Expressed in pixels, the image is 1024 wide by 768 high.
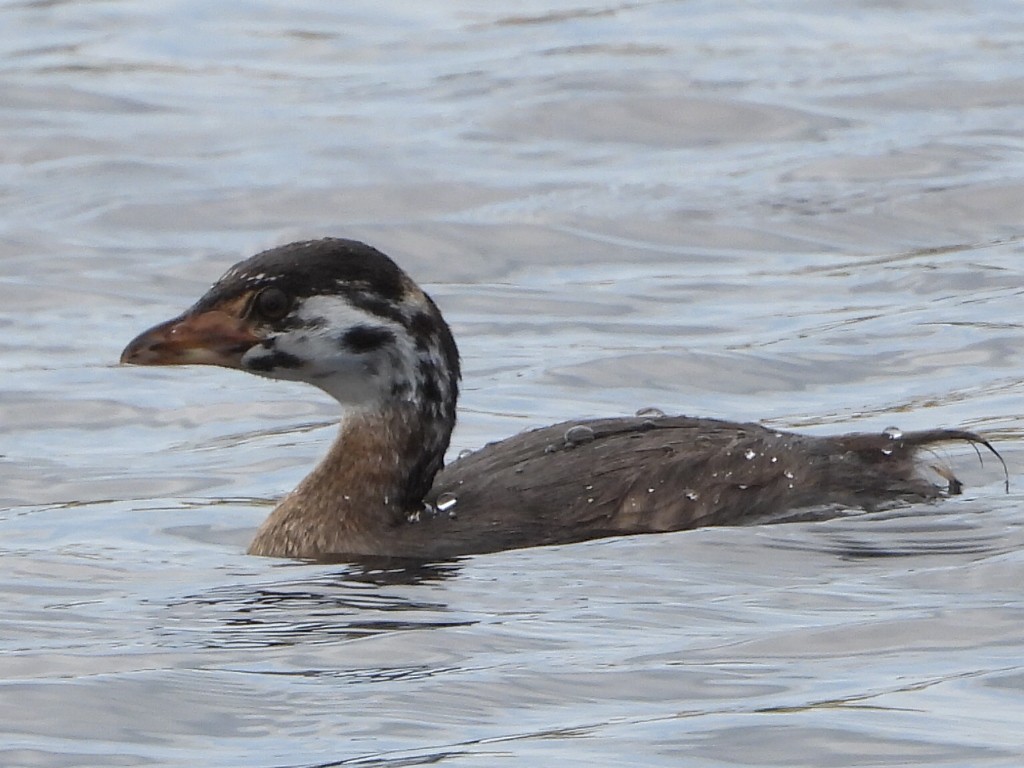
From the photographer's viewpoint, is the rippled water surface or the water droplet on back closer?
the rippled water surface

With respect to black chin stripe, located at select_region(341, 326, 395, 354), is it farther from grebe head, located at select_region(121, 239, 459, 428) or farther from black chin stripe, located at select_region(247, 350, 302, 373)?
black chin stripe, located at select_region(247, 350, 302, 373)

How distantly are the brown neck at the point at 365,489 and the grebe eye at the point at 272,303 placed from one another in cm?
52

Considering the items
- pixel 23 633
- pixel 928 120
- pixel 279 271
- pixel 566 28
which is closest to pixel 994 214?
pixel 928 120

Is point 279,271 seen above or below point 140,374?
above

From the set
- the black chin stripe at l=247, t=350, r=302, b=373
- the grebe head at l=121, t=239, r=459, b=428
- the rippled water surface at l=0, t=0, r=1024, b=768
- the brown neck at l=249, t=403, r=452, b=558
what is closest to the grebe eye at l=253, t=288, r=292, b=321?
the grebe head at l=121, t=239, r=459, b=428

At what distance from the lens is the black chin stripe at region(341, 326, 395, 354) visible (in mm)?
9758

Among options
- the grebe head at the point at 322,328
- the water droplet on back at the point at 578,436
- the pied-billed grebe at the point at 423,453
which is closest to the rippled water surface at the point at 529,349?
the pied-billed grebe at the point at 423,453

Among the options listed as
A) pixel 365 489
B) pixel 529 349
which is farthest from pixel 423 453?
pixel 529 349

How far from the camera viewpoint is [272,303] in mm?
9750

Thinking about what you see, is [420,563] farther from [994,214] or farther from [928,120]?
[928,120]

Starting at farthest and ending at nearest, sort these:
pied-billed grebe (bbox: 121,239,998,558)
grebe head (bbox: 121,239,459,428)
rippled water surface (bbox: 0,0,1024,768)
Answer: grebe head (bbox: 121,239,459,428) < pied-billed grebe (bbox: 121,239,998,558) < rippled water surface (bbox: 0,0,1024,768)

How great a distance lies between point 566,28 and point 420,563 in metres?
14.0

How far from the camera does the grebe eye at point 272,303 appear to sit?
384 inches

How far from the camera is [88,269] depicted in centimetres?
1614
